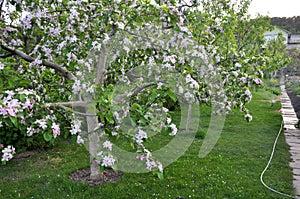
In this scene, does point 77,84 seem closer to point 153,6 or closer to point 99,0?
point 99,0

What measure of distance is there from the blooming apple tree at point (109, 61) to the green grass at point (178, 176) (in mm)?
568

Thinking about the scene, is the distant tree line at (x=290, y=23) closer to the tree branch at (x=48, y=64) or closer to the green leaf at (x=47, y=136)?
the tree branch at (x=48, y=64)

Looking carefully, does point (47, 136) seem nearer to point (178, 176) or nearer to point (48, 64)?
point (48, 64)

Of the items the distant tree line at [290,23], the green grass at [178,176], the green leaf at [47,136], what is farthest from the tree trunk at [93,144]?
the distant tree line at [290,23]

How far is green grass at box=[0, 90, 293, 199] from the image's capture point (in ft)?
12.8

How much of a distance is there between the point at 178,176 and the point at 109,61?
2049mm

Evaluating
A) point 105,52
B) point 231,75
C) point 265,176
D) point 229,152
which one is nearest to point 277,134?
point 229,152

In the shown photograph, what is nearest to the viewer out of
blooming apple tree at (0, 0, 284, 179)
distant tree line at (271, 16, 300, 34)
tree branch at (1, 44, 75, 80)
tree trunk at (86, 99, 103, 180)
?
blooming apple tree at (0, 0, 284, 179)

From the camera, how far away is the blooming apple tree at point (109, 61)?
249 cm

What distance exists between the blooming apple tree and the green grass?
0.57 meters

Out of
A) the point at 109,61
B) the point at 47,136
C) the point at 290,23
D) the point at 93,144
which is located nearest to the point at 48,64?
the point at 109,61

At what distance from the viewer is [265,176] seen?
452 cm

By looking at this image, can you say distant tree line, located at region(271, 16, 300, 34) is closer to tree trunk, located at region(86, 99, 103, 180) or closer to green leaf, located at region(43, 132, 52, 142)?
tree trunk, located at region(86, 99, 103, 180)

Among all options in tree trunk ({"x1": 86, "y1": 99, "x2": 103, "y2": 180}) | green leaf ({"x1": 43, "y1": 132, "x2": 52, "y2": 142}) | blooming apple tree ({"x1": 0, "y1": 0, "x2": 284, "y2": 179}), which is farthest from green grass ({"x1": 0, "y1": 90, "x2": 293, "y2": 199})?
green leaf ({"x1": 43, "y1": 132, "x2": 52, "y2": 142})
